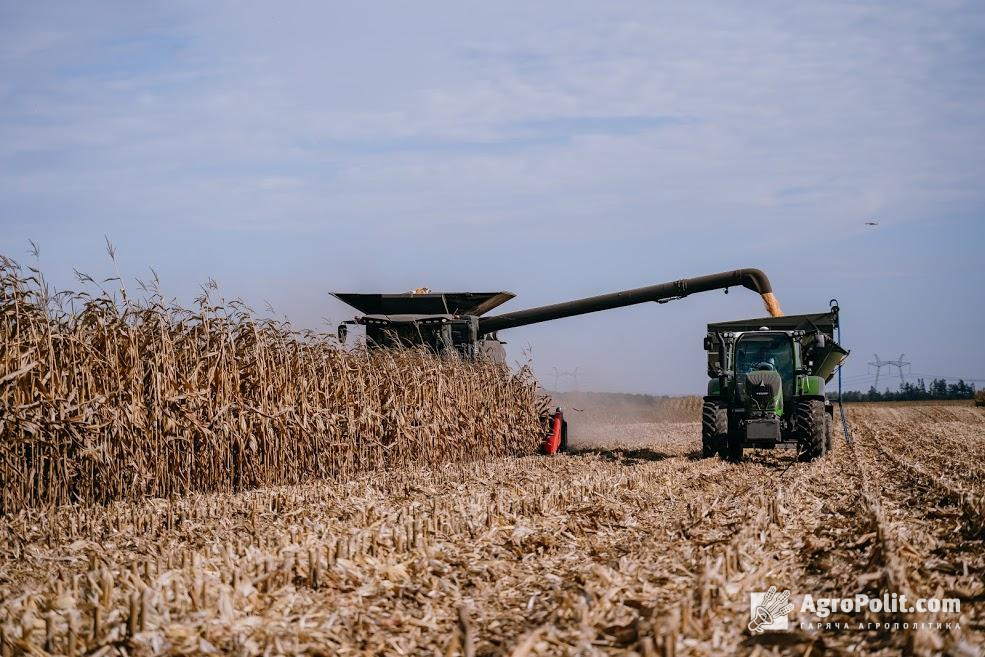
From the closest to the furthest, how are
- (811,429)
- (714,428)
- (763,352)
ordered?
(811,429), (714,428), (763,352)

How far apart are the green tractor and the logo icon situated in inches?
384

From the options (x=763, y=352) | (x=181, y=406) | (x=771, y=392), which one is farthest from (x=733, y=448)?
(x=181, y=406)

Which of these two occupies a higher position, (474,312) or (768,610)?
(474,312)

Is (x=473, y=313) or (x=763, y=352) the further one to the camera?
(x=473, y=313)

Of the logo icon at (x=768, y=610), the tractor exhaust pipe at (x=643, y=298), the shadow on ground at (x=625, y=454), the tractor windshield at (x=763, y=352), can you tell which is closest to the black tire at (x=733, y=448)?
the shadow on ground at (x=625, y=454)

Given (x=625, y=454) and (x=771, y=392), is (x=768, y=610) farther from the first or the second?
(x=625, y=454)

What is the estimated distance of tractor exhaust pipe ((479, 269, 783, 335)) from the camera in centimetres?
1702

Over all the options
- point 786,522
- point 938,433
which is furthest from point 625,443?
point 786,522

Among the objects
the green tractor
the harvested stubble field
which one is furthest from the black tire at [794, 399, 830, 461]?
the harvested stubble field

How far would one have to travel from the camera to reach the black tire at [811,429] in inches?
558
